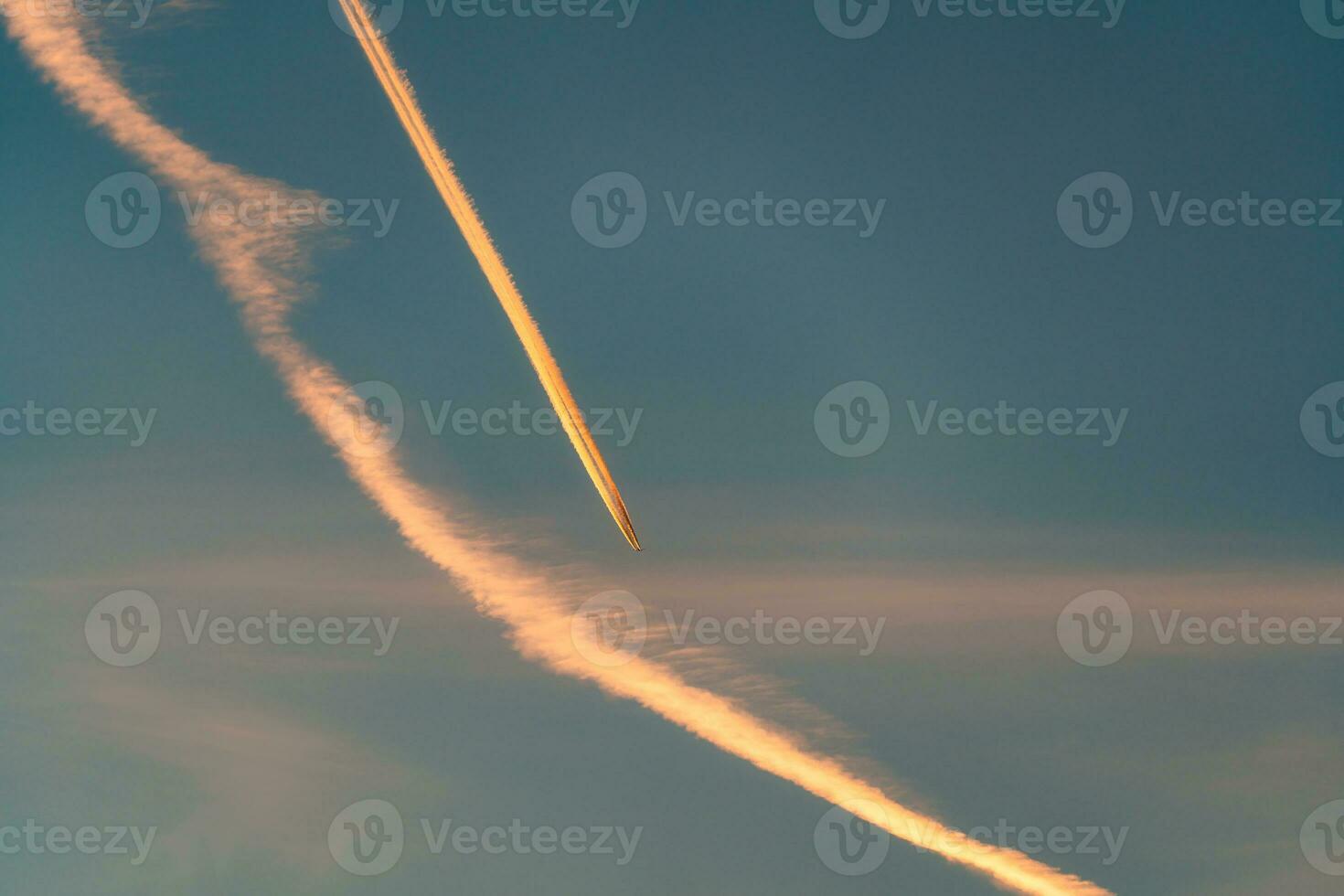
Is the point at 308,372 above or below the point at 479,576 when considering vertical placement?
above

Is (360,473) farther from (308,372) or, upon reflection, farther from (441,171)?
(441,171)

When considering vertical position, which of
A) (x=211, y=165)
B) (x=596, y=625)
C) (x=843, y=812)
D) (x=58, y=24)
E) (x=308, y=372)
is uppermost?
(x=58, y=24)

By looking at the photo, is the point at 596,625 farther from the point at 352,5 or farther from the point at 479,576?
the point at 352,5

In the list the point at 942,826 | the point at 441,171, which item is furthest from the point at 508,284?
the point at 942,826

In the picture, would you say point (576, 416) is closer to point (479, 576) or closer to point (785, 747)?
point (479, 576)

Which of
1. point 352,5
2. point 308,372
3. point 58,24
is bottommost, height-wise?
point 308,372

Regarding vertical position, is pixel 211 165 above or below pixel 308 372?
above

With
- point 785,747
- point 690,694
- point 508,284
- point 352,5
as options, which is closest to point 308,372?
point 508,284
